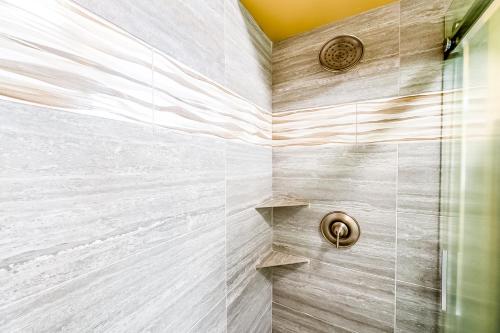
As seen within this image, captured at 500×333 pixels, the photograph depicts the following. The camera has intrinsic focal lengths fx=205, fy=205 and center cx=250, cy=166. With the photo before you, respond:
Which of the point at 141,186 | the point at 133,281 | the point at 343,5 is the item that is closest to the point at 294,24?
the point at 343,5

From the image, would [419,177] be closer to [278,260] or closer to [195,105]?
[278,260]

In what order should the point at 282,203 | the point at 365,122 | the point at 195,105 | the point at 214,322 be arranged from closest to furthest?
the point at 195,105 < the point at 214,322 < the point at 365,122 < the point at 282,203

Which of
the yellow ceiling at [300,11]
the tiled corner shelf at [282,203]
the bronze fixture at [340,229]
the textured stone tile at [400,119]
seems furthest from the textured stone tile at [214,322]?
the yellow ceiling at [300,11]

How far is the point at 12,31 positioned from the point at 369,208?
4.25 feet

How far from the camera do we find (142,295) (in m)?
0.54

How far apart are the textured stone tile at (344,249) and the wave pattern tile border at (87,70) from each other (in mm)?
817

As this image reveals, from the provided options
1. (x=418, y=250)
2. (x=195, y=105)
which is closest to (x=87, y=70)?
(x=195, y=105)

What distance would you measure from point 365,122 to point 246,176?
666mm

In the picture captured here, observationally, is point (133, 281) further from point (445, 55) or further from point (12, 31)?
point (445, 55)

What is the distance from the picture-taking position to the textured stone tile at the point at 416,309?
932 mm

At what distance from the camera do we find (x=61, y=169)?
1.27ft

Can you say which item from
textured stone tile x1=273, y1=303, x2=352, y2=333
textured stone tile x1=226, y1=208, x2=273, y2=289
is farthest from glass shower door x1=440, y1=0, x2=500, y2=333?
textured stone tile x1=226, y1=208, x2=273, y2=289

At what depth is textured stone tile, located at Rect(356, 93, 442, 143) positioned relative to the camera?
928mm

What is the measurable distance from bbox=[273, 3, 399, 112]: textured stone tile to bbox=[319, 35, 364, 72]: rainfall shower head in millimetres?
28
